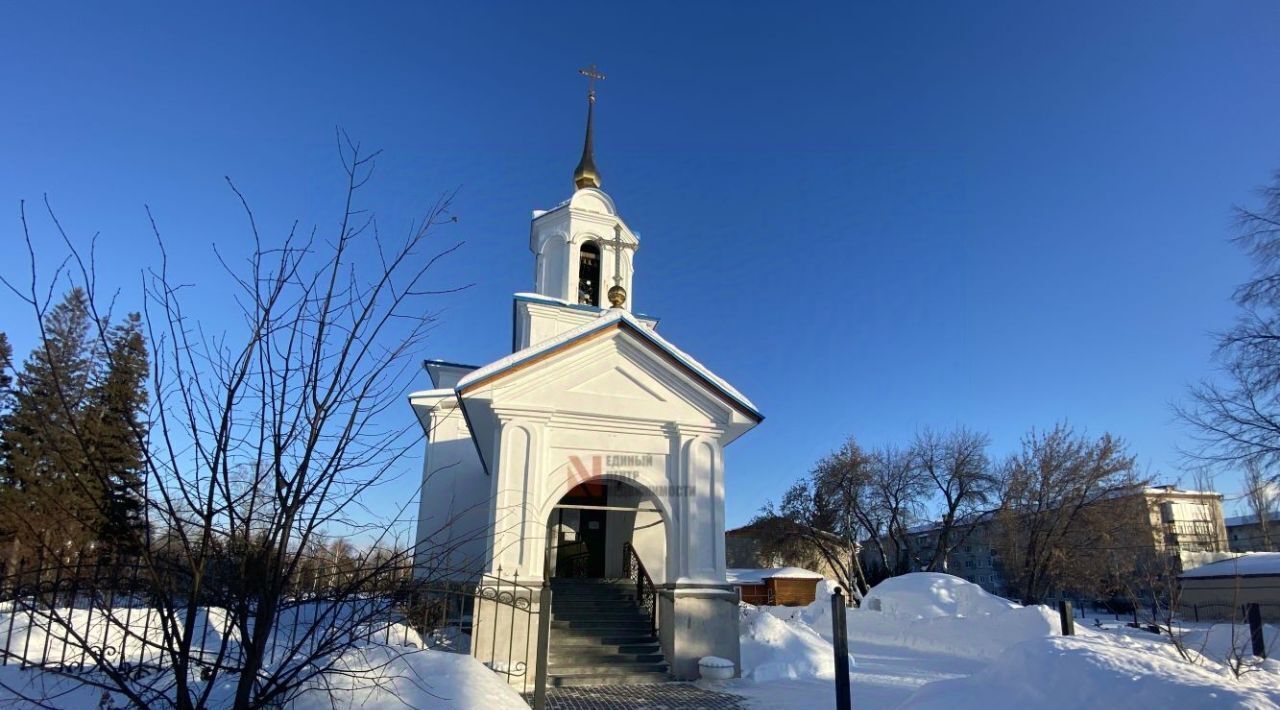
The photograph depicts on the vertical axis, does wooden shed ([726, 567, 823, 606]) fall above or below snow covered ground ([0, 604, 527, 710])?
below

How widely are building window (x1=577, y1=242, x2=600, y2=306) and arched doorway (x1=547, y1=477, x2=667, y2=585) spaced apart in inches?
235

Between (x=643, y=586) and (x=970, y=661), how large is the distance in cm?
852

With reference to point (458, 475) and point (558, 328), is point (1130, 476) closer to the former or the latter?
point (558, 328)

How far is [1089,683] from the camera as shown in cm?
554

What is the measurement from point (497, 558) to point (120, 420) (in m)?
8.07

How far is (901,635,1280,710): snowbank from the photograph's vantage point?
16.6 feet

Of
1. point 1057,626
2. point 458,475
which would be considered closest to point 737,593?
point 458,475

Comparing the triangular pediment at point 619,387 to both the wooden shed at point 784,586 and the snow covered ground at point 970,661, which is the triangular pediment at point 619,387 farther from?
the wooden shed at point 784,586

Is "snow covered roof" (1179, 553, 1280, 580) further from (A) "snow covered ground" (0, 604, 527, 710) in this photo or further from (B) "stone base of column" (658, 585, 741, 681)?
(A) "snow covered ground" (0, 604, 527, 710)

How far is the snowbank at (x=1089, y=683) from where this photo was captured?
16.6 feet

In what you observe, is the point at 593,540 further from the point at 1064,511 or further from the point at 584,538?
the point at 1064,511

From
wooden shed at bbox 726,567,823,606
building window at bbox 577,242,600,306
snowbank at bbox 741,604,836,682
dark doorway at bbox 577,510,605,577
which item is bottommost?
wooden shed at bbox 726,567,823,606

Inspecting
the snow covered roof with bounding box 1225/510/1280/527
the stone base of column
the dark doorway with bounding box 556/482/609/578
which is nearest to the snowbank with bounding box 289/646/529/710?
the stone base of column

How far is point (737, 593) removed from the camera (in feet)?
36.7
